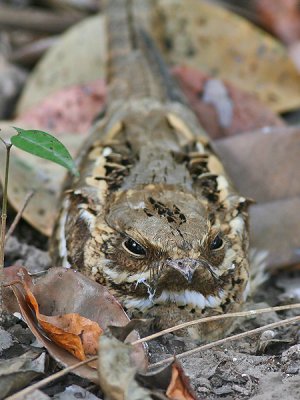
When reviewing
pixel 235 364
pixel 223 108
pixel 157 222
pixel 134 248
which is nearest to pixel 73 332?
pixel 134 248

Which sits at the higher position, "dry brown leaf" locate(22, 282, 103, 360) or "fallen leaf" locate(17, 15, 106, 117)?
"dry brown leaf" locate(22, 282, 103, 360)

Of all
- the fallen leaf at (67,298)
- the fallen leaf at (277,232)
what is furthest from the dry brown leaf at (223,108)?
the fallen leaf at (67,298)

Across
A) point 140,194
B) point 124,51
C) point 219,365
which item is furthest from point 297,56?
point 219,365

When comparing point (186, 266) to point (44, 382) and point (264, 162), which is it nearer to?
point (44, 382)

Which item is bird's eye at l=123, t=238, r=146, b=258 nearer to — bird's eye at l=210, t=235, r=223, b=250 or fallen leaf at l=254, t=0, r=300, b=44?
bird's eye at l=210, t=235, r=223, b=250

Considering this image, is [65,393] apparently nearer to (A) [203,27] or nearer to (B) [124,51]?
(B) [124,51]

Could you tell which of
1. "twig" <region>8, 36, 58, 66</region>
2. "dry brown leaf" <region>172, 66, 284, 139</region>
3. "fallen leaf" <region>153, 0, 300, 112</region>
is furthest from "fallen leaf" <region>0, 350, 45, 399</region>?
"twig" <region>8, 36, 58, 66</region>
